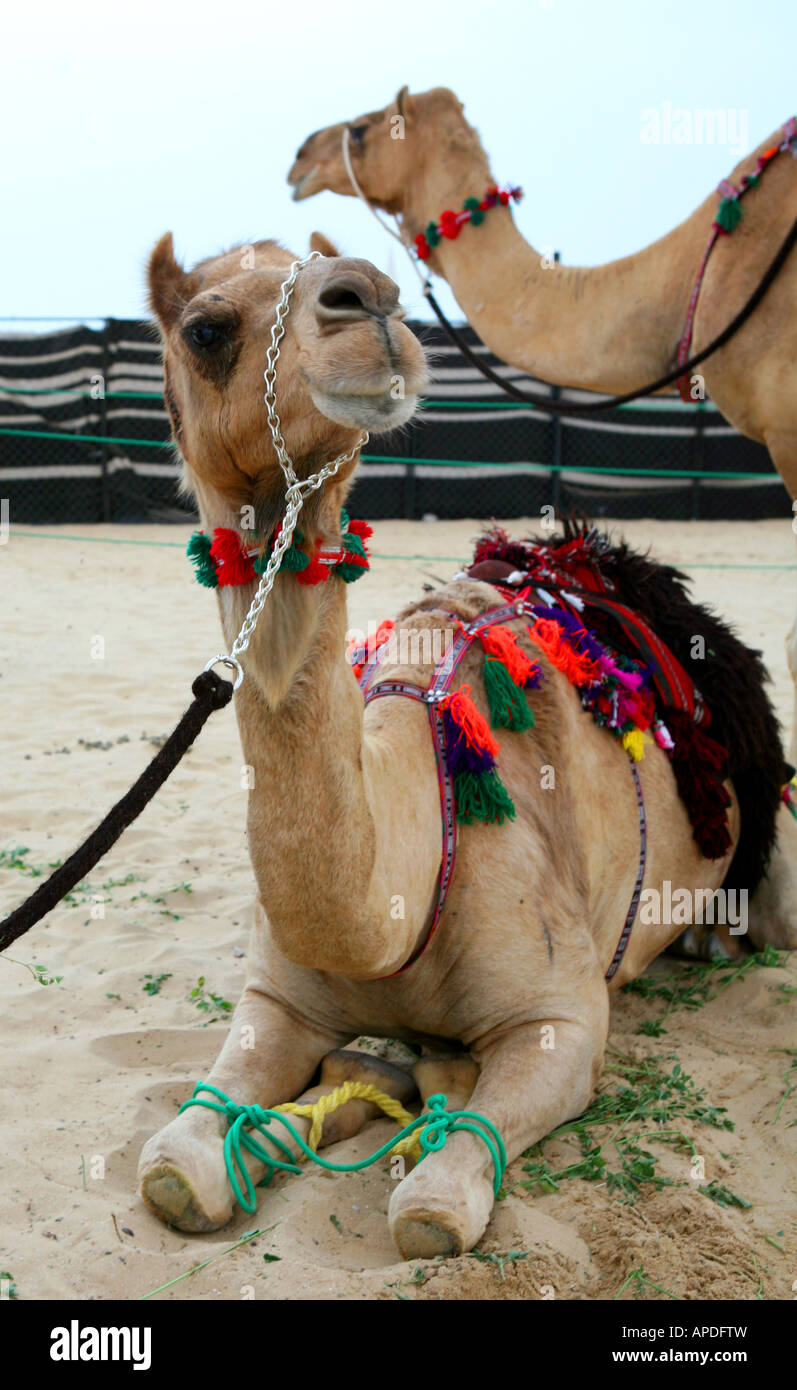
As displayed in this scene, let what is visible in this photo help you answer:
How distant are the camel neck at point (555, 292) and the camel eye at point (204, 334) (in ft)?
9.36

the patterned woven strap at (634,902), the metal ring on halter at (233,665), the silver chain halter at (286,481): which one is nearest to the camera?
the silver chain halter at (286,481)

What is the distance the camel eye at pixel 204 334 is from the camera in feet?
6.29

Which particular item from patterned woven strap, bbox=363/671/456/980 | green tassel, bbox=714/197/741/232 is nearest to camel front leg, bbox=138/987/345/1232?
patterned woven strap, bbox=363/671/456/980

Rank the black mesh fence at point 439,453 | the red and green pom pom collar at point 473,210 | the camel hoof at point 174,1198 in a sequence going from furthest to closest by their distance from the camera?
1. the black mesh fence at point 439,453
2. the red and green pom pom collar at point 473,210
3. the camel hoof at point 174,1198

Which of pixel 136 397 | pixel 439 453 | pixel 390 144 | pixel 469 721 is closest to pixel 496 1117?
pixel 469 721

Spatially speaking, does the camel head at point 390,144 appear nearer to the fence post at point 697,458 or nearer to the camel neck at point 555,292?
the camel neck at point 555,292

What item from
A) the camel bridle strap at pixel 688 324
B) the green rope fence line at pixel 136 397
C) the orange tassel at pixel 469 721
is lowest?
the orange tassel at pixel 469 721

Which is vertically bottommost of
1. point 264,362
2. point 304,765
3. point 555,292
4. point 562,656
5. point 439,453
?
point 304,765

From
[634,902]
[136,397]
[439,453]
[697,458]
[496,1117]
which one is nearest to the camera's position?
[496,1117]

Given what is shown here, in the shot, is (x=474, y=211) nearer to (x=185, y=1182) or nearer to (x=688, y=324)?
(x=688, y=324)

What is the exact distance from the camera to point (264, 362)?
1.88m

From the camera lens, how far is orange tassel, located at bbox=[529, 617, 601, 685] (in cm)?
304

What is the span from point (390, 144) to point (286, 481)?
372 cm

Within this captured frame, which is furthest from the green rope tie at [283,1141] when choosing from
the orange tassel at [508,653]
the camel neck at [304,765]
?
the orange tassel at [508,653]
